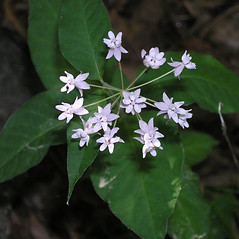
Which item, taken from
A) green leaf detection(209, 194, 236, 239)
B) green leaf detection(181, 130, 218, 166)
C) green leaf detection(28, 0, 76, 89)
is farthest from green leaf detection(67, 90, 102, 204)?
→ green leaf detection(209, 194, 236, 239)

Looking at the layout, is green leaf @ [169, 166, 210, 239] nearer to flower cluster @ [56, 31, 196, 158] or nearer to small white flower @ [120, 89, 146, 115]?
flower cluster @ [56, 31, 196, 158]

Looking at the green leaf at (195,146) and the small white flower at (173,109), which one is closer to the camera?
the small white flower at (173,109)

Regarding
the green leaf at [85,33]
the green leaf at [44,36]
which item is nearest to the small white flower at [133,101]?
the green leaf at [85,33]

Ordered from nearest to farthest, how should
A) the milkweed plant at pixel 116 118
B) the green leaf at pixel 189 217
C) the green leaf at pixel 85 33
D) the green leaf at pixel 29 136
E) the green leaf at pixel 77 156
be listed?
the green leaf at pixel 77 156, the milkweed plant at pixel 116 118, the green leaf at pixel 85 33, the green leaf at pixel 29 136, the green leaf at pixel 189 217

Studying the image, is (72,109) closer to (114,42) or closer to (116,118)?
(116,118)

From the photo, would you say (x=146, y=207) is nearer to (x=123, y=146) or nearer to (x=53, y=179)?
(x=123, y=146)

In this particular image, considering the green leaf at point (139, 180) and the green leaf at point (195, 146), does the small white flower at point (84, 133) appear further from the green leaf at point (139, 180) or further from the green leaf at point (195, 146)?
the green leaf at point (195, 146)

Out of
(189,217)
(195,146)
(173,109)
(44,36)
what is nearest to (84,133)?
(173,109)

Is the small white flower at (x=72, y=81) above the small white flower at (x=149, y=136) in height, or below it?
above
